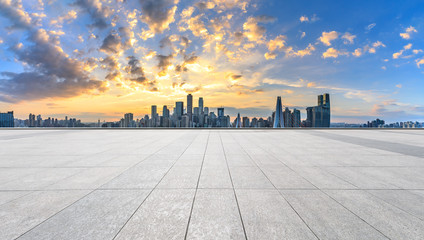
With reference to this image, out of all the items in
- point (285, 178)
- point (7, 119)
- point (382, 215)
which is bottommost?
point (382, 215)

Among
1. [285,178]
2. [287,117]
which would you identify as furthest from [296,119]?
[285,178]

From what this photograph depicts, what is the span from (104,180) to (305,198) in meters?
6.26

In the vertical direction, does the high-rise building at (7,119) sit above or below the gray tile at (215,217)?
above

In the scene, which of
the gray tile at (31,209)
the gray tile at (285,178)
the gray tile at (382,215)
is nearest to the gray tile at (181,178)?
the gray tile at (31,209)

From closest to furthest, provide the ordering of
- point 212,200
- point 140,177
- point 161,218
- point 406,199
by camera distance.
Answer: point 161,218, point 212,200, point 406,199, point 140,177

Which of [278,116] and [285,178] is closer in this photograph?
[285,178]

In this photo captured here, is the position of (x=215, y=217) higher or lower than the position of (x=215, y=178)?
lower

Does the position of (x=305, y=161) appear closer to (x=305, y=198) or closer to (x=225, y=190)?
(x=305, y=198)

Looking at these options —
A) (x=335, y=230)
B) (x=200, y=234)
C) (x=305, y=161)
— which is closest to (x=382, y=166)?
(x=305, y=161)

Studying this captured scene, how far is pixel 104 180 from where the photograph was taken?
6.04 meters

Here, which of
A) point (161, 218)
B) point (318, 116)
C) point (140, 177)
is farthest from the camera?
point (318, 116)

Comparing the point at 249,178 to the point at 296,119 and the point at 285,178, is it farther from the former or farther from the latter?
the point at 296,119

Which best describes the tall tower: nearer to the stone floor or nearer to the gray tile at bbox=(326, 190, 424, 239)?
the stone floor

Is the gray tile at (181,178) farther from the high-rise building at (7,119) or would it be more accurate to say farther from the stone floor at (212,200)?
the high-rise building at (7,119)
